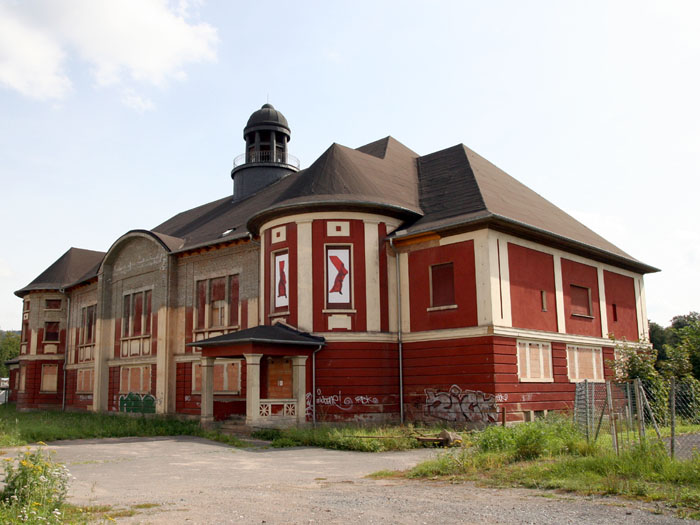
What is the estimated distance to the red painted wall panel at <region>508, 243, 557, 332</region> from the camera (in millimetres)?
20406

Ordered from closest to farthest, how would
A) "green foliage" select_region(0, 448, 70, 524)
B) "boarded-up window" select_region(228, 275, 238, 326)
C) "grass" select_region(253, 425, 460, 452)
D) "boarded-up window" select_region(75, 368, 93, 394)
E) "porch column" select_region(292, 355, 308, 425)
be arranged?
"green foliage" select_region(0, 448, 70, 524) → "grass" select_region(253, 425, 460, 452) → "porch column" select_region(292, 355, 308, 425) → "boarded-up window" select_region(228, 275, 238, 326) → "boarded-up window" select_region(75, 368, 93, 394)

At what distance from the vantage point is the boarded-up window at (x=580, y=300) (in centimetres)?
2336

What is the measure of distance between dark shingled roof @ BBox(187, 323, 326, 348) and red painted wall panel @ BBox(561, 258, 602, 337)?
29.3 feet

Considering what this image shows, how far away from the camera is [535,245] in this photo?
71.2 feet

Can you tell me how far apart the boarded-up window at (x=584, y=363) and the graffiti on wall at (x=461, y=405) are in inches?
198

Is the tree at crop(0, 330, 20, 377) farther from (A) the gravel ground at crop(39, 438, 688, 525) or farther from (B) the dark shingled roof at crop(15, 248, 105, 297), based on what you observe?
(A) the gravel ground at crop(39, 438, 688, 525)

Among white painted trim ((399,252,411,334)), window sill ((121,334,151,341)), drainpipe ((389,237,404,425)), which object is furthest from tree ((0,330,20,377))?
white painted trim ((399,252,411,334))

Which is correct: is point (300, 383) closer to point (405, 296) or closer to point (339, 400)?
point (339, 400)

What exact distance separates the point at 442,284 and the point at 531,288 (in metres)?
2.99

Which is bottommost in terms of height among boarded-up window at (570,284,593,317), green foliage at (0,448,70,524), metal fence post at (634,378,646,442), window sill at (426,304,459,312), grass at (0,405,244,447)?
grass at (0,405,244,447)

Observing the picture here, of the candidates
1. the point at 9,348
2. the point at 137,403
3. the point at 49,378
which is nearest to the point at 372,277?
the point at 137,403

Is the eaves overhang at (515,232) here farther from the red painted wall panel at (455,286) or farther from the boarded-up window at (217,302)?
the boarded-up window at (217,302)

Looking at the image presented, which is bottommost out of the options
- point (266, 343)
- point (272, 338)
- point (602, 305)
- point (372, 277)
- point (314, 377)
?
point (314, 377)

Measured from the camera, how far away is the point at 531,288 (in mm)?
21141
